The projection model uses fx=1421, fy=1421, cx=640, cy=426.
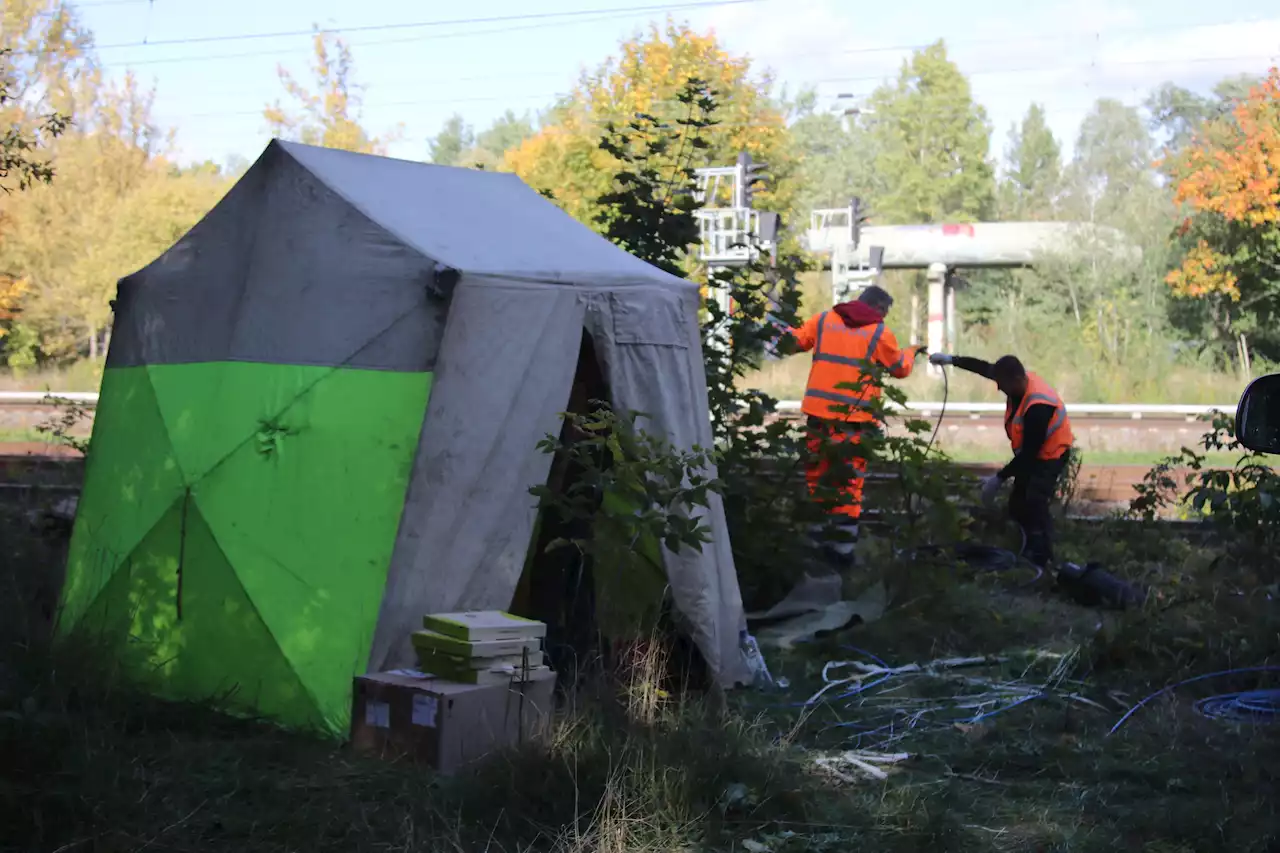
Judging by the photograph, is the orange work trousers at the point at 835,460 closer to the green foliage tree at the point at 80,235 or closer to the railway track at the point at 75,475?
the railway track at the point at 75,475

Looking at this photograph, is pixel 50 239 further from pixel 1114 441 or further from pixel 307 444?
pixel 307 444

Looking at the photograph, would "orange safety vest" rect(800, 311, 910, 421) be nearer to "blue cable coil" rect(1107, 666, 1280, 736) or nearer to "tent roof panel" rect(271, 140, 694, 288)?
"tent roof panel" rect(271, 140, 694, 288)

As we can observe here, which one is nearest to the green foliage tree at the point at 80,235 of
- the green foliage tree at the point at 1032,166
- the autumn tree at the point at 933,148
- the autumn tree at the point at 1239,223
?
the autumn tree at the point at 1239,223

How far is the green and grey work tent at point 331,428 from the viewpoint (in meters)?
5.61

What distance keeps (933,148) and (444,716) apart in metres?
72.9

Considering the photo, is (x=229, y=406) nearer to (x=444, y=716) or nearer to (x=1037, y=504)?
(x=444, y=716)

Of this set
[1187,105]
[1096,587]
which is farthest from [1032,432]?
[1187,105]

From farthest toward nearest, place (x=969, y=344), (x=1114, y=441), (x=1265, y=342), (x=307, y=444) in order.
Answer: (x=969, y=344) < (x=1265, y=342) < (x=1114, y=441) < (x=307, y=444)

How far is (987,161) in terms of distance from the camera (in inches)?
2904

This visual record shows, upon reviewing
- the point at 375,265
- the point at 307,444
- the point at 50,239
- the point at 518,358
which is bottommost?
the point at 307,444

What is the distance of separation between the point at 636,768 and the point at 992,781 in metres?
1.57

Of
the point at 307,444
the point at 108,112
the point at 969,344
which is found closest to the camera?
the point at 307,444

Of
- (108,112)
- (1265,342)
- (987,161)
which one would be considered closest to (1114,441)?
(1265,342)

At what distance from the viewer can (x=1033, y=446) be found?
9.63 m
